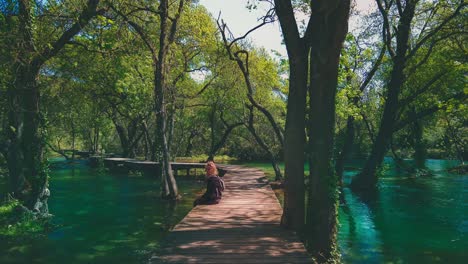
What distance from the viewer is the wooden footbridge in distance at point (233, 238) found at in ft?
23.9

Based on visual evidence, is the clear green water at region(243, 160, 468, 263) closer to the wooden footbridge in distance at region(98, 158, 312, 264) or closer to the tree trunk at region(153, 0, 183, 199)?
the wooden footbridge in distance at region(98, 158, 312, 264)

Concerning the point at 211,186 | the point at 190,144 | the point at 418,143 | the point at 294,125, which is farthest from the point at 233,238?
the point at 190,144

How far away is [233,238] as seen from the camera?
28.6 feet

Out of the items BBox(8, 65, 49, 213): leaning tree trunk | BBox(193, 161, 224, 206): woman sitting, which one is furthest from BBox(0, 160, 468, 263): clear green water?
BBox(193, 161, 224, 206): woman sitting

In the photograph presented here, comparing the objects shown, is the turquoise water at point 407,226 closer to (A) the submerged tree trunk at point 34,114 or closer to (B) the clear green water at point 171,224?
(B) the clear green water at point 171,224

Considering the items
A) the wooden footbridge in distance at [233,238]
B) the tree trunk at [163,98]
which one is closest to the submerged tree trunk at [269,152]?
the tree trunk at [163,98]

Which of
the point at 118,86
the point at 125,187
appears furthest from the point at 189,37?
the point at 125,187

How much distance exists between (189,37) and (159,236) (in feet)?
52.0

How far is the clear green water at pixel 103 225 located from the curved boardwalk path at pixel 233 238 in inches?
73.9

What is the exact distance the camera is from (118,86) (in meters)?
23.6

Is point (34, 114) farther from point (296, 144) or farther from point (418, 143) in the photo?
point (418, 143)

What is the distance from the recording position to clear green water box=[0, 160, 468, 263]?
10695 millimetres

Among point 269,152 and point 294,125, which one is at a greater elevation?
point 294,125

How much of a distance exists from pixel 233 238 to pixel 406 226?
924cm
